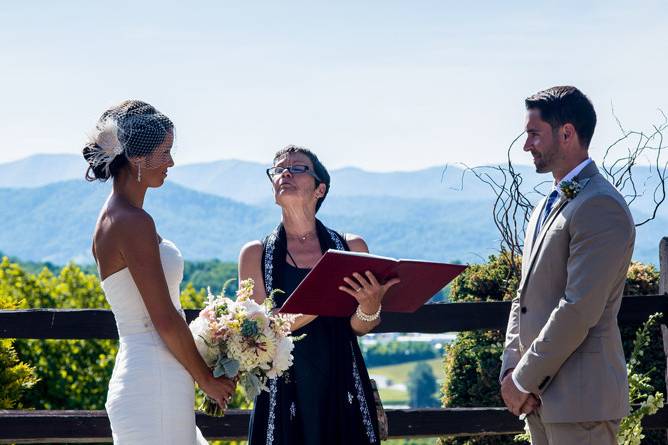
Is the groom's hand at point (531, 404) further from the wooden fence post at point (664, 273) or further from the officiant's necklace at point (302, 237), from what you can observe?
the wooden fence post at point (664, 273)

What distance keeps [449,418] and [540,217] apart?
2.17m

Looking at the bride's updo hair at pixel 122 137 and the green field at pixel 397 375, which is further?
the green field at pixel 397 375

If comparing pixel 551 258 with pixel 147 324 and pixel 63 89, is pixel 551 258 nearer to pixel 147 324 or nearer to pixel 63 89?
pixel 147 324

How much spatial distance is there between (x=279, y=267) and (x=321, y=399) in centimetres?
61

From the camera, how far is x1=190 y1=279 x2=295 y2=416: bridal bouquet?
4262 mm

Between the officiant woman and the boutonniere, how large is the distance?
3.15 ft

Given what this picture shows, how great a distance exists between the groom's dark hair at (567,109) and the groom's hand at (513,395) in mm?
959

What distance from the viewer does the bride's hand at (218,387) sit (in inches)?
168

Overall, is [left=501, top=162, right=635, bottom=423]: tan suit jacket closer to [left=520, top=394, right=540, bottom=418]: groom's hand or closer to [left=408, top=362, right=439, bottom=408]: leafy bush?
[left=520, top=394, right=540, bottom=418]: groom's hand

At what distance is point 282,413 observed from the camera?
489 centimetres

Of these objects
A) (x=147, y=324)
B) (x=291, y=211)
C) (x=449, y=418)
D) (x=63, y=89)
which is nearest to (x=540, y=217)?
(x=291, y=211)

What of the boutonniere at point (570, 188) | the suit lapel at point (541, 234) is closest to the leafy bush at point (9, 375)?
the suit lapel at point (541, 234)

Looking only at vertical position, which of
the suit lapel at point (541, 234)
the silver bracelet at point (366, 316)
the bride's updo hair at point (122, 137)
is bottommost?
the silver bracelet at point (366, 316)

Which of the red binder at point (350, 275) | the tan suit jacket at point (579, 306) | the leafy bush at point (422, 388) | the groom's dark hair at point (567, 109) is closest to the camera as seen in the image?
the tan suit jacket at point (579, 306)
